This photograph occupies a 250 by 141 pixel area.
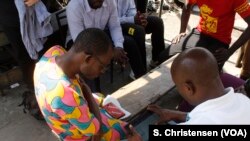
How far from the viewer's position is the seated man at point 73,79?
1.78 metres

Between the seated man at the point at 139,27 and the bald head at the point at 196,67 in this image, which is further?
the seated man at the point at 139,27

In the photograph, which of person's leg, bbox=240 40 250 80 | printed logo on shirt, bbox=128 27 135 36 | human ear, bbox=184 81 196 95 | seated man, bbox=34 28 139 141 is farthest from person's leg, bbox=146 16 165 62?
human ear, bbox=184 81 196 95

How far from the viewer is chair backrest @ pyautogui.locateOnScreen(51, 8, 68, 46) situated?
321 cm

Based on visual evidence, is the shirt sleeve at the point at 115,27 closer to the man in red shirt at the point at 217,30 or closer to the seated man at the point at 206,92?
the man in red shirt at the point at 217,30

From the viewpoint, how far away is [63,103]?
69.6 inches

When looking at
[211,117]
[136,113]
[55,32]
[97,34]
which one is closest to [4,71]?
[55,32]

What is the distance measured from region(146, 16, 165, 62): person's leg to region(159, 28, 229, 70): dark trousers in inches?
15.0

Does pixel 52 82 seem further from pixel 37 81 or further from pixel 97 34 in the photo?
pixel 97 34

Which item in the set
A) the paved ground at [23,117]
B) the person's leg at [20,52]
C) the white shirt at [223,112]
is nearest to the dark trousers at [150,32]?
the paved ground at [23,117]

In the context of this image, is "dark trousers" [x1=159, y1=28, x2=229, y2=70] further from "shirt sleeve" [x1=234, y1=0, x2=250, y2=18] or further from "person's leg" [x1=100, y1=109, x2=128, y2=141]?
"person's leg" [x1=100, y1=109, x2=128, y2=141]

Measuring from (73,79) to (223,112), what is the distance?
92 cm

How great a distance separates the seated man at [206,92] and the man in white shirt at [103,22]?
A: 4.56ft

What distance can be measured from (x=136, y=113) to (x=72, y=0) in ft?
4.00

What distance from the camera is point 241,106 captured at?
4.92ft
